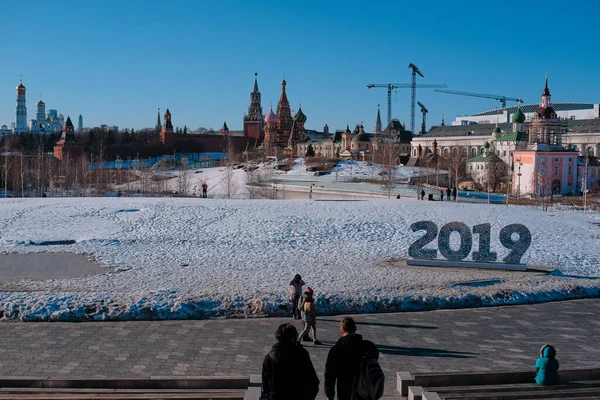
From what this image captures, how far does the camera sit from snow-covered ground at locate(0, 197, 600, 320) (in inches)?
478

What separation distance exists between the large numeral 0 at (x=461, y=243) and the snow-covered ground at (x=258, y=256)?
20.6 inches

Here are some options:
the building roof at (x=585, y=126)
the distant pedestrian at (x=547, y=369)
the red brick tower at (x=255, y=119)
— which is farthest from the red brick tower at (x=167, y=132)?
the distant pedestrian at (x=547, y=369)

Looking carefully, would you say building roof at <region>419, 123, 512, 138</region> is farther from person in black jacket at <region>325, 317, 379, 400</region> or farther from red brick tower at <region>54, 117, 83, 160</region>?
person in black jacket at <region>325, 317, 379, 400</region>

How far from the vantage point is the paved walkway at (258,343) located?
343 inches

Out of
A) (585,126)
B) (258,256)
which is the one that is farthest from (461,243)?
(585,126)

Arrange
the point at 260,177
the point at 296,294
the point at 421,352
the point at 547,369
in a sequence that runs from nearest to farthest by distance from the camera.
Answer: the point at 547,369 < the point at 421,352 < the point at 296,294 < the point at 260,177

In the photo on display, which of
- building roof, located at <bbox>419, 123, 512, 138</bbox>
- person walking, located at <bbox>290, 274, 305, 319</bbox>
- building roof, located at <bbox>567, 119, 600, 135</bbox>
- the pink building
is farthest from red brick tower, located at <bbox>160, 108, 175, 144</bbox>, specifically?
person walking, located at <bbox>290, 274, 305, 319</bbox>

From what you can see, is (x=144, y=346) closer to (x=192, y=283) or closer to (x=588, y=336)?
(x=192, y=283)

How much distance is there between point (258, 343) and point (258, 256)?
24.4 feet

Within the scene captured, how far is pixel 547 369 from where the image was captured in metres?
7.08

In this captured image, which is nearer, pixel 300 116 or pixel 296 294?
pixel 296 294

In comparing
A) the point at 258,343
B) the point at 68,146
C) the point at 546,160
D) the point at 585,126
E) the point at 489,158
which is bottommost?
the point at 258,343

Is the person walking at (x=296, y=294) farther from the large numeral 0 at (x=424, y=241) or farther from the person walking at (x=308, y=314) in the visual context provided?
the large numeral 0 at (x=424, y=241)

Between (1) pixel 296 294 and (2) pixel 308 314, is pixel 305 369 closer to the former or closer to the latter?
(2) pixel 308 314
